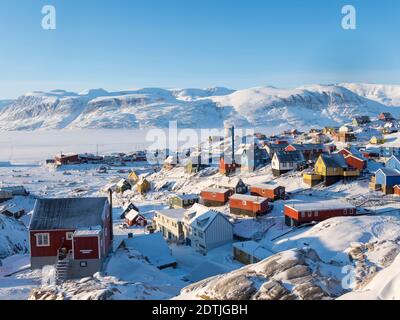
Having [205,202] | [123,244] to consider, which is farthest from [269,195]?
[123,244]

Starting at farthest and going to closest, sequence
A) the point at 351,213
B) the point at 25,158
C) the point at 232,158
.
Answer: the point at 25,158
the point at 232,158
the point at 351,213

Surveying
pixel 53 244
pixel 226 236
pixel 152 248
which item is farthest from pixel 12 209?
pixel 226 236

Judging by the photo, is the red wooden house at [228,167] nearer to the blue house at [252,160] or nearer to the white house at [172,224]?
the blue house at [252,160]

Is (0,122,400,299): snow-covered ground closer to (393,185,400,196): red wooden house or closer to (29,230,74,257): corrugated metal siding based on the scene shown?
(29,230,74,257): corrugated metal siding

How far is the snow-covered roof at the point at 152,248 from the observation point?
28.2 m

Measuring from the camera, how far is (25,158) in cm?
11762

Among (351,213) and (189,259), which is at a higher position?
(351,213)

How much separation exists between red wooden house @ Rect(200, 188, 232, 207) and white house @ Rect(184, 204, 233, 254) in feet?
30.4

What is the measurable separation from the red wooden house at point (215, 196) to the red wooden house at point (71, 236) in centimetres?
1964

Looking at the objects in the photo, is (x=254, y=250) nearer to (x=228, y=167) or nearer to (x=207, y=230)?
(x=207, y=230)

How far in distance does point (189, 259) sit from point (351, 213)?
1486 cm

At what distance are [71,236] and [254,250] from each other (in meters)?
12.6

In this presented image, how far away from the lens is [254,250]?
2830 centimetres
